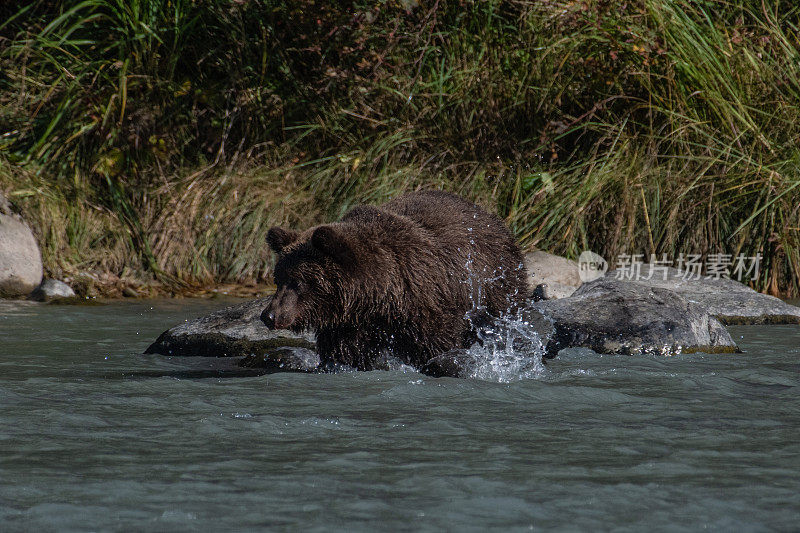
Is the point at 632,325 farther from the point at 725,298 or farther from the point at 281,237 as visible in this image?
the point at 281,237

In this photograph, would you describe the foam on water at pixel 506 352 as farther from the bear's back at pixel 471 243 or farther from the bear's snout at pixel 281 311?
the bear's snout at pixel 281 311

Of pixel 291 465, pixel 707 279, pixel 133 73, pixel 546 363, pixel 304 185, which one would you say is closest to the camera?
pixel 291 465

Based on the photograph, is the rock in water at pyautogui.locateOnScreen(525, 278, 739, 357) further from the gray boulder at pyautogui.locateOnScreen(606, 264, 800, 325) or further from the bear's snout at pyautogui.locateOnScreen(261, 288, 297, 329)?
the bear's snout at pyautogui.locateOnScreen(261, 288, 297, 329)

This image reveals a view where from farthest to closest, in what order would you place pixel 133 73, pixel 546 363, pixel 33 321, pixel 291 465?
pixel 133 73
pixel 33 321
pixel 546 363
pixel 291 465

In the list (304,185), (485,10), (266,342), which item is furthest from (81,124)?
(266,342)

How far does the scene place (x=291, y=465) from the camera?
3.59 metres

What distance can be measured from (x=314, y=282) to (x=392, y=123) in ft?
20.7

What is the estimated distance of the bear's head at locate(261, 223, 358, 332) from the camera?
5.47 m

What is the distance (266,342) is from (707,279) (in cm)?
465

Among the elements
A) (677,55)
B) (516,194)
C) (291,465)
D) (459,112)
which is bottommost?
(291,465)

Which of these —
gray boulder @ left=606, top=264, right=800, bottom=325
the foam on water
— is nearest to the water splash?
the foam on water

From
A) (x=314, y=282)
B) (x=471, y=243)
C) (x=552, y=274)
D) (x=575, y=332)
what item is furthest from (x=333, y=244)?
(x=552, y=274)

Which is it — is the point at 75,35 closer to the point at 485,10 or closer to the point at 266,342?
the point at 485,10

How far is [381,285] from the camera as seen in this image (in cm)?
560
